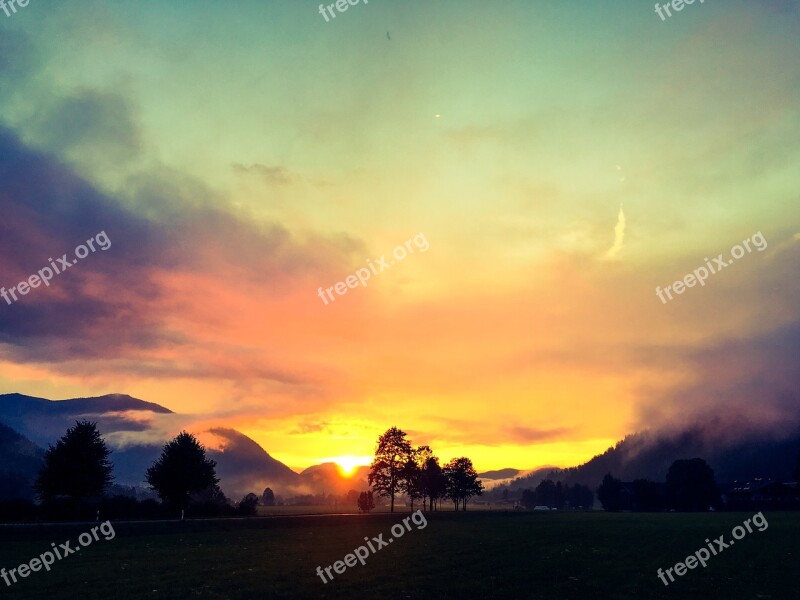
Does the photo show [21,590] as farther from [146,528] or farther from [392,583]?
[146,528]

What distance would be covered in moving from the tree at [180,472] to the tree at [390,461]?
42.3 metres

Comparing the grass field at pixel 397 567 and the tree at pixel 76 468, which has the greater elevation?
the tree at pixel 76 468

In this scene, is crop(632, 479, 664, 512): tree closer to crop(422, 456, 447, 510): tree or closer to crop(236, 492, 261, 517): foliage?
crop(422, 456, 447, 510): tree

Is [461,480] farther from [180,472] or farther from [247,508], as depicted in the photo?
[180,472]

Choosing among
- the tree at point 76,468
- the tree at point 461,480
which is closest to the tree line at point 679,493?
the tree at point 461,480

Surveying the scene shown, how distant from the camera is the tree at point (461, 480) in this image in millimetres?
168875

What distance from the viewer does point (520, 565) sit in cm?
3541

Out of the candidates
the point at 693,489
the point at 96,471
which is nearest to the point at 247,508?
the point at 96,471

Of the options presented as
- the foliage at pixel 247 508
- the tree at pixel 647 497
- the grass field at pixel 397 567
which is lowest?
the tree at pixel 647 497

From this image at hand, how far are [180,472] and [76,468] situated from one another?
49.8 feet

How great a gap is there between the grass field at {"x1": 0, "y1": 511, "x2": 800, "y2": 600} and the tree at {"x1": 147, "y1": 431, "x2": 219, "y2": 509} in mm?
31611

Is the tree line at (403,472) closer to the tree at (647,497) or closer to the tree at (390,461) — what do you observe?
the tree at (390,461)

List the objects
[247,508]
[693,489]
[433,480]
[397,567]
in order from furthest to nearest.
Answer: [693,489]
[433,480]
[247,508]
[397,567]

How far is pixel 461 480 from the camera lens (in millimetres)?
171500
